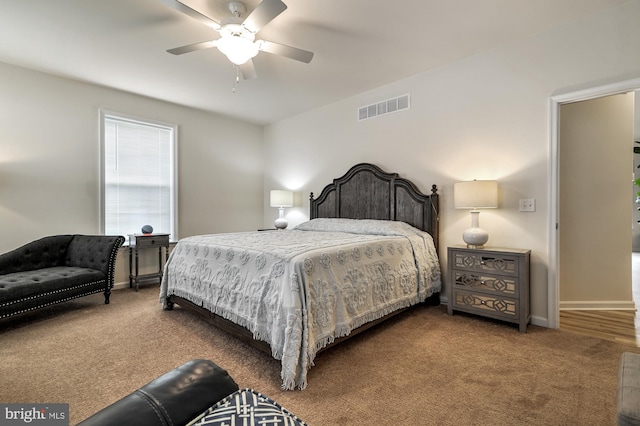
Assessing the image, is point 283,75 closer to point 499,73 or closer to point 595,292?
point 499,73

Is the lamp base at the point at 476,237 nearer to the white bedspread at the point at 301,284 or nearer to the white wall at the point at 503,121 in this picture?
the white wall at the point at 503,121

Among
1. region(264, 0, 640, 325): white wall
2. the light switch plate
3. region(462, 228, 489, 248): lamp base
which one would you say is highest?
region(264, 0, 640, 325): white wall

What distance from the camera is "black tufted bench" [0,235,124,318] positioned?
273 centimetres

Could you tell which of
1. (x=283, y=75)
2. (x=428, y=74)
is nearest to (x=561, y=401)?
(x=428, y=74)

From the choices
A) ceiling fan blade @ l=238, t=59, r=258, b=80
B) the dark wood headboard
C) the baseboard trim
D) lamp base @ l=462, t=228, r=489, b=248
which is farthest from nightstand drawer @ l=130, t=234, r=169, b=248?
the baseboard trim

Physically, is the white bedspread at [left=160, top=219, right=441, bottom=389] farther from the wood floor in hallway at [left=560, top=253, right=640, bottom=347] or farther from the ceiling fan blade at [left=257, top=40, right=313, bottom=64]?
the ceiling fan blade at [left=257, top=40, right=313, bottom=64]

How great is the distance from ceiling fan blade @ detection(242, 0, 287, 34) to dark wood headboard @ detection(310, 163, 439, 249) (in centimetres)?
238

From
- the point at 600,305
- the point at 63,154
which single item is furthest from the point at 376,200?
the point at 63,154

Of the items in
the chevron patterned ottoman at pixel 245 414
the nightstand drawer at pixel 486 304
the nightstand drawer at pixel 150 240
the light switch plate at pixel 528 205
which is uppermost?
the light switch plate at pixel 528 205

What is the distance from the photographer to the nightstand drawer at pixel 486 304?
9.13ft

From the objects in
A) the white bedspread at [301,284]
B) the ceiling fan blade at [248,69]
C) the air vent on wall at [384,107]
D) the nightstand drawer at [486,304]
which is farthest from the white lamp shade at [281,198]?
the nightstand drawer at [486,304]

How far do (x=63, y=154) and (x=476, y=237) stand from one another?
486 centimetres

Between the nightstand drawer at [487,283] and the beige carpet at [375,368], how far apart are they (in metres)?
0.33

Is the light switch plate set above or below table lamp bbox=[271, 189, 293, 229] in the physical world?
below
